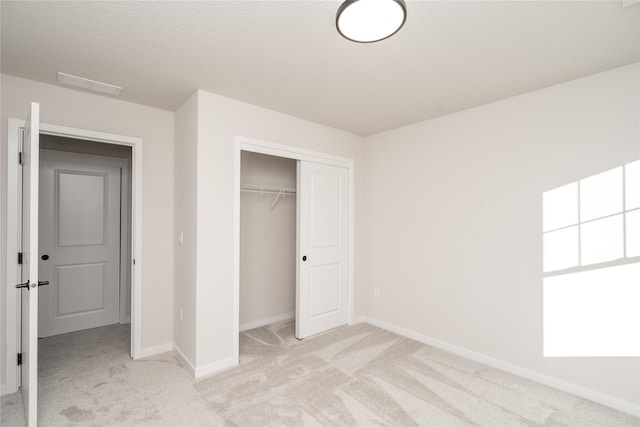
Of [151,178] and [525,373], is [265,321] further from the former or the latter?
[525,373]

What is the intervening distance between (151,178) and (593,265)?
399 cm

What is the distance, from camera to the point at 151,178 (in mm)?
3096

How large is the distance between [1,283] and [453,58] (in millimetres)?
3841

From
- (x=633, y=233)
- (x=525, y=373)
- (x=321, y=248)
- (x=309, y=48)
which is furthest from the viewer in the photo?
(x=321, y=248)

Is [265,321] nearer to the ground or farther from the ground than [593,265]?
nearer to the ground

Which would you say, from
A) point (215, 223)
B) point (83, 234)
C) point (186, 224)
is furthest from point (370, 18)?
point (83, 234)

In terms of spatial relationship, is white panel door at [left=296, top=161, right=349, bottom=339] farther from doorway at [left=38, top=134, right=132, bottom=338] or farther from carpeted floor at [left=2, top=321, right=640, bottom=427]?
doorway at [left=38, top=134, right=132, bottom=338]

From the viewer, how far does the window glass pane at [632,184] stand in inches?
86.2

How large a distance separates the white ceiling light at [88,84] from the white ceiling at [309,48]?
7 centimetres

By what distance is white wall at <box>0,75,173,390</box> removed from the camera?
274 cm

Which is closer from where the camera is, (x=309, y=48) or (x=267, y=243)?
(x=309, y=48)

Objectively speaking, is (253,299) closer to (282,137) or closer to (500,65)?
(282,137)

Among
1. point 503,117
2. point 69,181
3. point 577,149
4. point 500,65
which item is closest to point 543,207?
point 577,149

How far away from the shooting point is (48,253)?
142 inches
